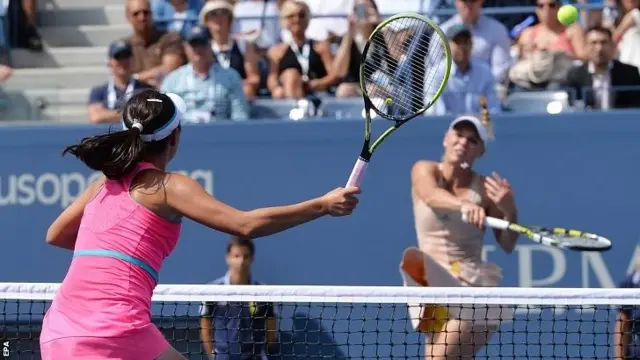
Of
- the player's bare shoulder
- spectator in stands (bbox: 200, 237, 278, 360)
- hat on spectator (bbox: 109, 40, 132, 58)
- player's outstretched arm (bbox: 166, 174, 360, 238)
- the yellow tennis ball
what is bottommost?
spectator in stands (bbox: 200, 237, 278, 360)

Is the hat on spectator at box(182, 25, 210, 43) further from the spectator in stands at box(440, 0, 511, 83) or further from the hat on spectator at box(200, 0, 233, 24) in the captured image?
the spectator in stands at box(440, 0, 511, 83)

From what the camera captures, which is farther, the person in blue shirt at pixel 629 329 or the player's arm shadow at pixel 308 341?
the player's arm shadow at pixel 308 341

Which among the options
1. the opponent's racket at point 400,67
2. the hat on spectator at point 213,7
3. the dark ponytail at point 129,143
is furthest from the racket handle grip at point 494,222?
the dark ponytail at point 129,143

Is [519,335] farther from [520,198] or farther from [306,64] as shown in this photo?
[306,64]

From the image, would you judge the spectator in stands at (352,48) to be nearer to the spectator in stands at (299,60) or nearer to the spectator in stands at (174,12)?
the spectator in stands at (299,60)

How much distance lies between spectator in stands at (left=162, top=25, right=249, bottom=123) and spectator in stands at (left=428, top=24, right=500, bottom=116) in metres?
1.12

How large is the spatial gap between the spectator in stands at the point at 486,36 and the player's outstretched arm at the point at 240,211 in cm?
434

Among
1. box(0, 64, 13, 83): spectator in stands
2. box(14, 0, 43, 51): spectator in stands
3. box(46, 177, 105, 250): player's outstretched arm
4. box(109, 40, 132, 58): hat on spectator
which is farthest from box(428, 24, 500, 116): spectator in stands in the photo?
box(46, 177, 105, 250): player's outstretched arm

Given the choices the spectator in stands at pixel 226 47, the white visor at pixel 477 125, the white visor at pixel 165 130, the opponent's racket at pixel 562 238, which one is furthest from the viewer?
the spectator in stands at pixel 226 47

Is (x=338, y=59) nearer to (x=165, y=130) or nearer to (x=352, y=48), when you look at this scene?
(x=352, y=48)

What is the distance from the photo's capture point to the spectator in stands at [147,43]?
835 centimetres

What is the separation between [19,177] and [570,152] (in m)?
3.05

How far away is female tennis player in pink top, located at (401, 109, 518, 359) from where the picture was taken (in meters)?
6.62

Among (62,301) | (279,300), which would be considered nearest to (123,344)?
(62,301)
